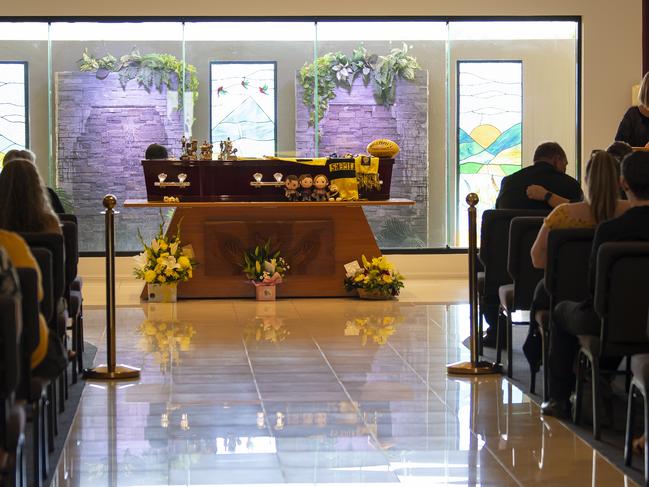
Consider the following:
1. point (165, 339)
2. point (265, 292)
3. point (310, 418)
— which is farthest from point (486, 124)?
point (310, 418)

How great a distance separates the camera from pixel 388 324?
8148mm

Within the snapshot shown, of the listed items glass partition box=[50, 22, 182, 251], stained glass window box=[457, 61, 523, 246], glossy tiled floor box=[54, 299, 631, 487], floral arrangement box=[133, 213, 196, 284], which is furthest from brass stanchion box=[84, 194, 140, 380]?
stained glass window box=[457, 61, 523, 246]

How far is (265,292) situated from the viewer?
9.43 metres

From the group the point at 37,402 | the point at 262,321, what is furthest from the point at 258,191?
the point at 37,402

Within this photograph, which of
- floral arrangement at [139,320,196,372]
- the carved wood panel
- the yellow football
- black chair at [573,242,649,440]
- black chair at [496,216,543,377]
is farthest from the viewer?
the yellow football

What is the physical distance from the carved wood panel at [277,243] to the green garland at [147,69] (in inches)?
86.3

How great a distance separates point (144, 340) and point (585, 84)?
19.4ft

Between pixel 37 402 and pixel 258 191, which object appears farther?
pixel 258 191

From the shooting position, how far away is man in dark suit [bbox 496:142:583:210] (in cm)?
709

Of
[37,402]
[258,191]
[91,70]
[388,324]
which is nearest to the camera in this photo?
[37,402]

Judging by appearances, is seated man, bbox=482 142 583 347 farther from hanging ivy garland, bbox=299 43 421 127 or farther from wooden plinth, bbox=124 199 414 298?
hanging ivy garland, bbox=299 43 421 127

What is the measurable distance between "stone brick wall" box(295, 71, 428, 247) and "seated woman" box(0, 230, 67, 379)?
749 centimetres

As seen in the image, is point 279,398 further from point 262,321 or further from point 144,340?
point 262,321

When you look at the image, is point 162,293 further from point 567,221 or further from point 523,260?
point 567,221
